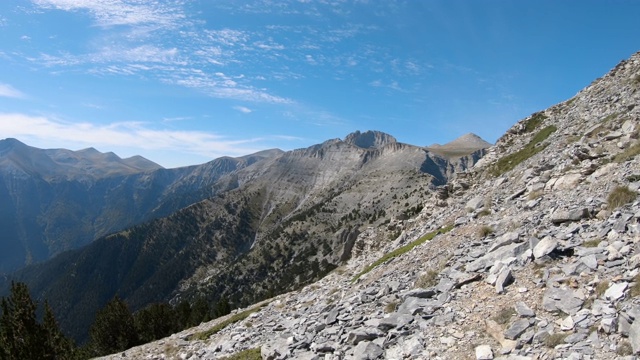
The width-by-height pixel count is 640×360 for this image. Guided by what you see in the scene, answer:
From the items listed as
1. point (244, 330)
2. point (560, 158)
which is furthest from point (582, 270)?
point (244, 330)

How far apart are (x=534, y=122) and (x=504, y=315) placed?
4304cm

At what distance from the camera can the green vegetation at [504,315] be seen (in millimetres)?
11289

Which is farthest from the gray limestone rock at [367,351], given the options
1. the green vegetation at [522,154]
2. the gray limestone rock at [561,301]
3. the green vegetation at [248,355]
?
the green vegetation at [522,154]

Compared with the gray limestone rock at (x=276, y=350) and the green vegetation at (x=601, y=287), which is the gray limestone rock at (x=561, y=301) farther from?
the gray limestone rock at (x=276, y=350)

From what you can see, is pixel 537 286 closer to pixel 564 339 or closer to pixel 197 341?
pixel 564 339

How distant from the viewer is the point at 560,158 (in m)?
26.0

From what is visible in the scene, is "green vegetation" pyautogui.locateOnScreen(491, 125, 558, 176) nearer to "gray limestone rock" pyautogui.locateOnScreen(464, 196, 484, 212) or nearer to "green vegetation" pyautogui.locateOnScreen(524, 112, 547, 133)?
"green vegetation" pyautogui.locateOnScreen(524, 112, 547, 133)

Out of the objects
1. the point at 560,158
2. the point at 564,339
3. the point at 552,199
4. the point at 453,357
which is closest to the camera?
the point at 564,339

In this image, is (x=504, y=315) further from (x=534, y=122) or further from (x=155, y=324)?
(x=155, y=324)

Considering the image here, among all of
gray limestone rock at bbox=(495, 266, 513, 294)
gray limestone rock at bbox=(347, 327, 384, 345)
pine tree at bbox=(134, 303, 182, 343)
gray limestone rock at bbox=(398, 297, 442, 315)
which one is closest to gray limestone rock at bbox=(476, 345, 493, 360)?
gray limestone rock at bbox=(495, 266, 513, 294)

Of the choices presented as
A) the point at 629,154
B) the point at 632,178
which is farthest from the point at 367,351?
the point at 629,154

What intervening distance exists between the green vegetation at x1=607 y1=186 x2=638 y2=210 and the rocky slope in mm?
54

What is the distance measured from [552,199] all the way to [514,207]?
254cm

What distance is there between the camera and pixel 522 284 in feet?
41.4
